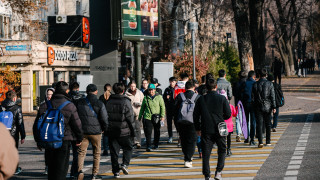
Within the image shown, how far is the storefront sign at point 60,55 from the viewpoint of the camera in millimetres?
39406

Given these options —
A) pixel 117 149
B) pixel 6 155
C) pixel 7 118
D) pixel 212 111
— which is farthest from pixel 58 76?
pixel 6 155

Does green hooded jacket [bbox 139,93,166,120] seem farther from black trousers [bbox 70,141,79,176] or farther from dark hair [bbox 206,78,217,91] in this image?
dark hair [bbox 206,78,217,91]

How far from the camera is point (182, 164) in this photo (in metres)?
12.7

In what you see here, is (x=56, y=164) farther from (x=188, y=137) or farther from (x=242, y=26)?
(x=242, y=26)

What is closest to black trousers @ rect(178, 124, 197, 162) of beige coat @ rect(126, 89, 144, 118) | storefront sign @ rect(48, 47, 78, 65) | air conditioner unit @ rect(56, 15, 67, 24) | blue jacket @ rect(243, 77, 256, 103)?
beige coat @ rect(126, 89, 144, 118)

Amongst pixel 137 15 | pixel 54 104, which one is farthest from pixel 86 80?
pixel 54 104

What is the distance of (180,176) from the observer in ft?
36.5

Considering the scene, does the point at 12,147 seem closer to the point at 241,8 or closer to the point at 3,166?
the point at 3,166

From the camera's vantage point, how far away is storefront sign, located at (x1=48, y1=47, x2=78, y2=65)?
129 ft

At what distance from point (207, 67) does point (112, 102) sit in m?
22.8

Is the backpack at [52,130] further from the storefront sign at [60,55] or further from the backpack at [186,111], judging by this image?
the storefront sign at [60,55]

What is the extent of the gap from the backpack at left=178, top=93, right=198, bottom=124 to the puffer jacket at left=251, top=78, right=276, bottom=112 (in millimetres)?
2873

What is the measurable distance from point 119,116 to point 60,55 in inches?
1243

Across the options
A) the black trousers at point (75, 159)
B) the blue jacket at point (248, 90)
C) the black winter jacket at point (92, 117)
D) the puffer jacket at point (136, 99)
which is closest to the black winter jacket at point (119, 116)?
the black winter jacket at point (92, 117)
